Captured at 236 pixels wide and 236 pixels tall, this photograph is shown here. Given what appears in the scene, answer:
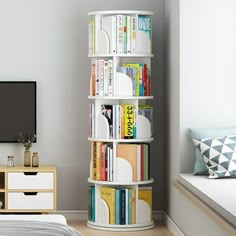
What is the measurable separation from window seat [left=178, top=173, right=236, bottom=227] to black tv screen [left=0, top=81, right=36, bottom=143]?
65.9 inches

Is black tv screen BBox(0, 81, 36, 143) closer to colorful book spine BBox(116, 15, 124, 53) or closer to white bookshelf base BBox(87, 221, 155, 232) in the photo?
colorful book spine BBox(116, 15, 124, 53)

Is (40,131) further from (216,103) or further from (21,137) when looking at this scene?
(216,103)

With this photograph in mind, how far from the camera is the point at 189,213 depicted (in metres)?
5.81

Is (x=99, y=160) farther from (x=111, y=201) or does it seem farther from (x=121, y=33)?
(x=121, y=33)

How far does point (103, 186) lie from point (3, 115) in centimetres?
113

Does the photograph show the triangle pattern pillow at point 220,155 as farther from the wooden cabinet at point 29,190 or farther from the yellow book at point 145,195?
the wooden cabinet at point 29,190

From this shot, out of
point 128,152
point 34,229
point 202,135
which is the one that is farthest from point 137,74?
point 34,229

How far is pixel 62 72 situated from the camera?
727cm

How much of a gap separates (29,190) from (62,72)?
1.13 meters

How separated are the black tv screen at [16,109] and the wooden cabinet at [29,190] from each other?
403mm

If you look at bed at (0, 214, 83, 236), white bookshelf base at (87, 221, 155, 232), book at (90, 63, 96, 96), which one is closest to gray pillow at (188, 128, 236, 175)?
white bookshelf base at (87, 221, 155, 232)

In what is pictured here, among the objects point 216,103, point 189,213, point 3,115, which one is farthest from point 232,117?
point 3,115

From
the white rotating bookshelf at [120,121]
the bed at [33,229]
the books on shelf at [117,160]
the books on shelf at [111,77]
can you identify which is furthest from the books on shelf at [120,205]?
the bed at [33,229]

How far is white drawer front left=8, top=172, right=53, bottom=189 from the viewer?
6941 millimetres
